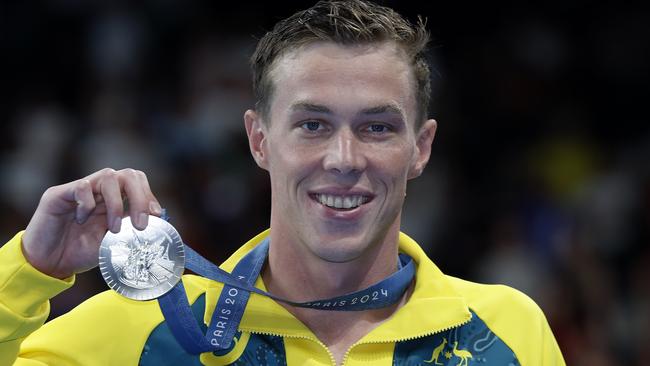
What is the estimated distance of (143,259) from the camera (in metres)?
3.48

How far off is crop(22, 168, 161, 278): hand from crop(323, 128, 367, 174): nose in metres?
0.55

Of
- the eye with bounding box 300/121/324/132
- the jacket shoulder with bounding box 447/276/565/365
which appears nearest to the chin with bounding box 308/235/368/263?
the eye with bounding box 300/121/324/132

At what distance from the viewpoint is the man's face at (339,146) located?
3676 mm

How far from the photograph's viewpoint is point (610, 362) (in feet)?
22.4

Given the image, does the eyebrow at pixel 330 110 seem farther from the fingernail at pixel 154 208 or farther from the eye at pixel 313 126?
the fingernail at pixel 154 208

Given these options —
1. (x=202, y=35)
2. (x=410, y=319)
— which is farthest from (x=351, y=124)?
(x=202, y=35)

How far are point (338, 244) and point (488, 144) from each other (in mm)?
6116

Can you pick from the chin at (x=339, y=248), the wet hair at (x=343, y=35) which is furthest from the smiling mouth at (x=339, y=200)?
the wet hair at (x=343, y=35)

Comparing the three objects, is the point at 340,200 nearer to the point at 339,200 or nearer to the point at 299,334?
the point at 339,200

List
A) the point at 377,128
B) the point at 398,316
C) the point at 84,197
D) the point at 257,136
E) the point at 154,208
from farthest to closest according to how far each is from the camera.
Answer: the point at 257,136
the point at 398,316
the point at 377,128
the point at 154,208
the point at 84,197

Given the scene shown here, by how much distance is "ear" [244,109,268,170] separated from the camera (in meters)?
3.93

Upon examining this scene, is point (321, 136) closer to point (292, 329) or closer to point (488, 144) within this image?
point (292, 329)

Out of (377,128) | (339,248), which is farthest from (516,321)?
(377,128)

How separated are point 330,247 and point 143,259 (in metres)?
0.59
